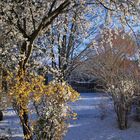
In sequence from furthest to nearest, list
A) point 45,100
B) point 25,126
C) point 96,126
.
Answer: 1. point 96,126
2. point 25,126
3. point 45,100

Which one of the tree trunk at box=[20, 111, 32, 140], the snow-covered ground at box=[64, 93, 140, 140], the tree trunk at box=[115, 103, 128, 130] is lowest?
the snow-covered ground at box=[64, 93, 140, 140]

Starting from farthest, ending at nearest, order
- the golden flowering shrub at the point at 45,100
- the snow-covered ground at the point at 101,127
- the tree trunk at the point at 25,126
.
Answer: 1. the snow-covered ground at the point at 101,127
2. the tree trunk at the point at 25,126
3. the golden flowering shrub at the point at 45,100

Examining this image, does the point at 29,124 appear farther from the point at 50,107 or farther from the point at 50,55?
the point at 50,55

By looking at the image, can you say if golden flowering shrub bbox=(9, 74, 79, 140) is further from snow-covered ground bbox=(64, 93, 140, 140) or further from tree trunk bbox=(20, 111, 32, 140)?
snow-covered ground bbox=(64, 93, 140, 140)

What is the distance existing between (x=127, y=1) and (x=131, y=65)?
1580cm

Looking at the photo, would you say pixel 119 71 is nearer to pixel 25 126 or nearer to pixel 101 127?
pixel 101 127

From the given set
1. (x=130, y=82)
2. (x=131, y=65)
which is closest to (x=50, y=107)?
(x=130, y=82)

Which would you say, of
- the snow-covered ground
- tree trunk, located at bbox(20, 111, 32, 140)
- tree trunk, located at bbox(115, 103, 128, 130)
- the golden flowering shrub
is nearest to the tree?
tree trunk, located at bbox(115, 103, 128, 130)

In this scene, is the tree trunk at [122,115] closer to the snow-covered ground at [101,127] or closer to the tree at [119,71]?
the tree at [119,71]

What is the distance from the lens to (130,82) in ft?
67.9

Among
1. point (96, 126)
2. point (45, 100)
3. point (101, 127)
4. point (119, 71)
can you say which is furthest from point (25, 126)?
point (119, 71)

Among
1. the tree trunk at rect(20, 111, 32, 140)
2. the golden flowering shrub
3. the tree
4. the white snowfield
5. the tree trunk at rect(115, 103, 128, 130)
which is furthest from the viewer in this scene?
the tree

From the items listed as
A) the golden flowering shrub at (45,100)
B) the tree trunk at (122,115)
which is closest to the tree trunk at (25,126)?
the golden flowering shrub at (45,100)

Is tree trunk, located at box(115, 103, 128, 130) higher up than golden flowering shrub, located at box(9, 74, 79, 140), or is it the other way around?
golden flowering shrub, located at box(9, 74, 79, 140)
